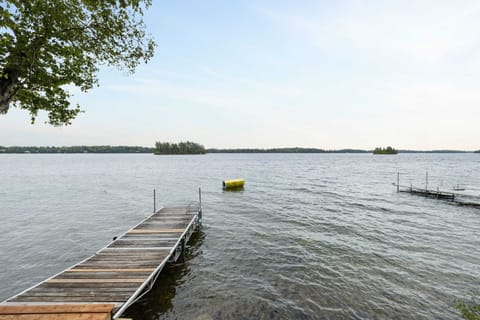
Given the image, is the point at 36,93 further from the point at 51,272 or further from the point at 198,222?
the point at 198,222

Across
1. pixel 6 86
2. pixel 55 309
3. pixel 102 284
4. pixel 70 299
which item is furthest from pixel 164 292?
pixel 6 86

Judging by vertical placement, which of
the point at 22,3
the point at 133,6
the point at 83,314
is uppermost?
the point at 133,6

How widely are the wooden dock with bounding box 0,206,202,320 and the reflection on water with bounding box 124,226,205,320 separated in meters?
0.37

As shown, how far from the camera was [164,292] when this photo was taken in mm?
8469

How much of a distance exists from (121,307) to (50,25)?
29.3ft

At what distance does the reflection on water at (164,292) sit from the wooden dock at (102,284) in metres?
0.37

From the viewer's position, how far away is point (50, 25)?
6.66 meters

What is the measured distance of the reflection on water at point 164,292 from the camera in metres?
7.34

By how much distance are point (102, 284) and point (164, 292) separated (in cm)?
245

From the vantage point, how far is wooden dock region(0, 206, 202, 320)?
210 inches

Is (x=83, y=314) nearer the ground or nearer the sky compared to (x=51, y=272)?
nearer the sky

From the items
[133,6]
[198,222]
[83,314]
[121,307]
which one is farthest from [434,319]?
[133,6]

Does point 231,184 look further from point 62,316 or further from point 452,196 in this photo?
point 452,196

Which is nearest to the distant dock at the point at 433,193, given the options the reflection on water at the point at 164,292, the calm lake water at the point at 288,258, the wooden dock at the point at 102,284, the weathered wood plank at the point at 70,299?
the calm lake water at the point at 288,258
